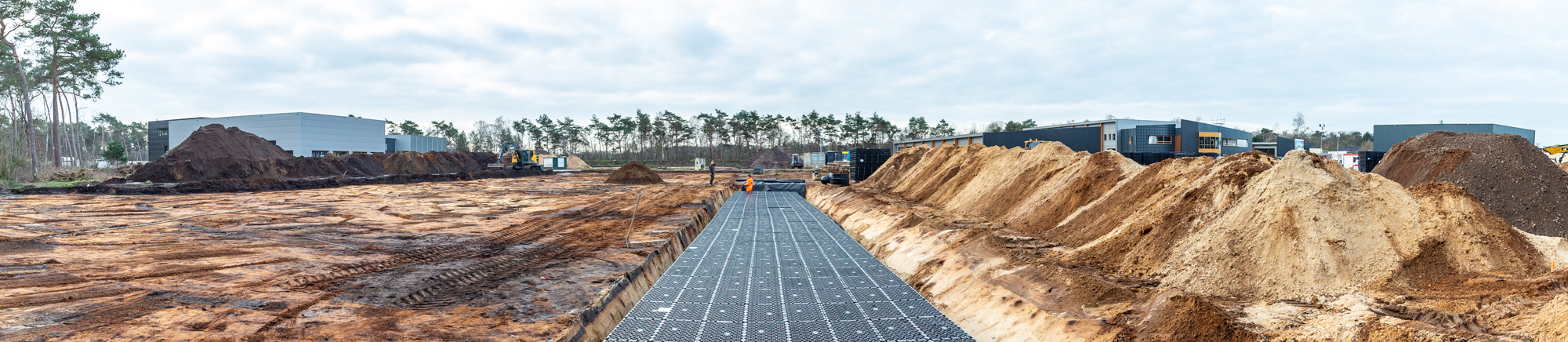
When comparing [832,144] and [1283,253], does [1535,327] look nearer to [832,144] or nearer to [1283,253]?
[1283,253]

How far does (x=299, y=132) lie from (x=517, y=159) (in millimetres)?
25024

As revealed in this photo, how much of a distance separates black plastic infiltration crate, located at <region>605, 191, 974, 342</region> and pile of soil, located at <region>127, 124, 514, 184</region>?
Result: 2732 centimetres

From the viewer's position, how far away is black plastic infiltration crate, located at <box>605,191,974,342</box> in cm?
579

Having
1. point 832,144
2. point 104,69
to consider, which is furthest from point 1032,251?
point 832,144

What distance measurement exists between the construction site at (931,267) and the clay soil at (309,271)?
48 mm

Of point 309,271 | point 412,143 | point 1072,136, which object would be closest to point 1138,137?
point 1072,136

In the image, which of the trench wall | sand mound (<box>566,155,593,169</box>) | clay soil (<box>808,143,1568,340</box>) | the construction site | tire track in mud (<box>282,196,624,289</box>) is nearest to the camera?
clay soil (<box>808,143,1568,340</box>)

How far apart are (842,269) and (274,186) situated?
83.5ft

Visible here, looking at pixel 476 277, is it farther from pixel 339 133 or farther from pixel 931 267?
pixel 339 133

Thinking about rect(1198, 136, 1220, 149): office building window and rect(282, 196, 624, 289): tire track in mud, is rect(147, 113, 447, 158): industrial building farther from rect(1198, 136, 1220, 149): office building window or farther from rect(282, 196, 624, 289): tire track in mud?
rect(1198, 136, 1220, 149): office building window

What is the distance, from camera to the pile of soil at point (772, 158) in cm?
6825

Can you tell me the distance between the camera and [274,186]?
24812 mm

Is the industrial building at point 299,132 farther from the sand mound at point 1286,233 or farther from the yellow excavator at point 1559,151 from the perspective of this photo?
the yellow excavator at point 1559,151

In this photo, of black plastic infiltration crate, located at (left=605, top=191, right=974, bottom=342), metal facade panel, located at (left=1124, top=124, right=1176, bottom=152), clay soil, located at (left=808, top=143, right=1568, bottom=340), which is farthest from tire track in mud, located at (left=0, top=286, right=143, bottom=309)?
metal facade panel, located at (left=1124, top=124, right=1176, bottom=152)
